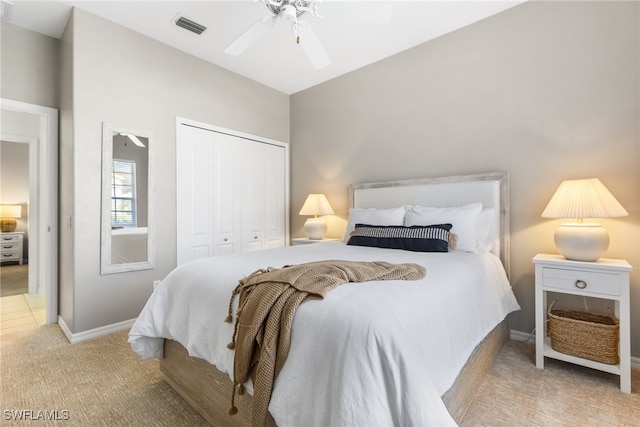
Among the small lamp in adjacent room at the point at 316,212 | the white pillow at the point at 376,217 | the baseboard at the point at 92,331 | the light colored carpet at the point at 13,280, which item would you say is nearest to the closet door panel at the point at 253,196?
the small lamp in adjacent room at the point at 316,212

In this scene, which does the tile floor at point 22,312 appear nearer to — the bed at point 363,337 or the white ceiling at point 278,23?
the bed at point 363,337

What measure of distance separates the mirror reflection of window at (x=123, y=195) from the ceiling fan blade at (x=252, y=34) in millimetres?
1450

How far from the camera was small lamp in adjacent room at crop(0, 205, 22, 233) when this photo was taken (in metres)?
5.72

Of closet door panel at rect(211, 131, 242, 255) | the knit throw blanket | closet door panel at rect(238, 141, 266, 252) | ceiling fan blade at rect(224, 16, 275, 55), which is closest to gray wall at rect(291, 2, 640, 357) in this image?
closet door panel at rect(238, 141, 266, 252)

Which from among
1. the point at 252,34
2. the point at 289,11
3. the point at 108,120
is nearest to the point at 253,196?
the point at 108,120

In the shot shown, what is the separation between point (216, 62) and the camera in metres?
3.47

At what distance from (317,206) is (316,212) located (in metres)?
0.07

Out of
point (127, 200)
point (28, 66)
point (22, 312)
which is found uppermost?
point (28, 66)

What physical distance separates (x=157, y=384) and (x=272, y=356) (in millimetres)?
1244

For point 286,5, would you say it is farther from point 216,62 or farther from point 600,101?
point 600,101

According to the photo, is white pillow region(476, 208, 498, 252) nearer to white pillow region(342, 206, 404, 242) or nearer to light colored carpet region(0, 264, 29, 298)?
white pillow region(342, 206, 404, 242)

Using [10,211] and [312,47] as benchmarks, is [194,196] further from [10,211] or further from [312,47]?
[10,211]

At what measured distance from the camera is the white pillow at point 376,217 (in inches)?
109

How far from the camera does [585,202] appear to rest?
192 cm
